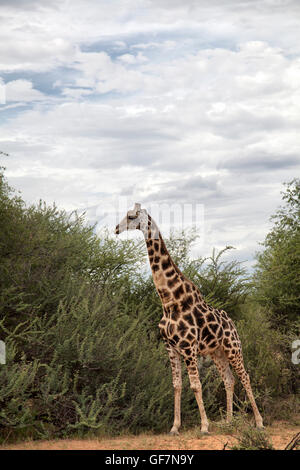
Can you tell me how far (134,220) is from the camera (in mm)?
10359

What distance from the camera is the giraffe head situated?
33.8 ft

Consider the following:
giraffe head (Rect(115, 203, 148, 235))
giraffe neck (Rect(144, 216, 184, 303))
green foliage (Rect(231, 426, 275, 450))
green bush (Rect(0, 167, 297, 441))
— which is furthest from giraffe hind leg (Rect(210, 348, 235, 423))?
giraffe head (Rect(115, 203, 148, 235))

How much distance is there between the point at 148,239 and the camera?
1048 cm

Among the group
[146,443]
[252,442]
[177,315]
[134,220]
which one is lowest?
[146,443]

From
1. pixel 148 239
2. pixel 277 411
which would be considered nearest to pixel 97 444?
pixel 148 239

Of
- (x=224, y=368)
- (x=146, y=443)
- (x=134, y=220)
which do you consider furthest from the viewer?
(x=224, y=368)

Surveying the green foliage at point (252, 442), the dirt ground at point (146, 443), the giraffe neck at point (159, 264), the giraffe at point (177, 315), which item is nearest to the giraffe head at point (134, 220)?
the giraffe at point (177, 315)

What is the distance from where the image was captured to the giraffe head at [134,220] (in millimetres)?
10297

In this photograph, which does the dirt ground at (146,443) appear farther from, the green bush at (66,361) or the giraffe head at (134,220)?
the giraffe head at (134,220)

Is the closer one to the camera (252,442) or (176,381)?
(252,442)

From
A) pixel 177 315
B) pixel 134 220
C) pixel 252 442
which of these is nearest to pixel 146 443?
pixel 252 442

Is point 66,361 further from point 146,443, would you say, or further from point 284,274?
point 284,274

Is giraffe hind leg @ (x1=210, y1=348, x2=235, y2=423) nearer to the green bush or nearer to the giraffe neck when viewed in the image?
the green bush
